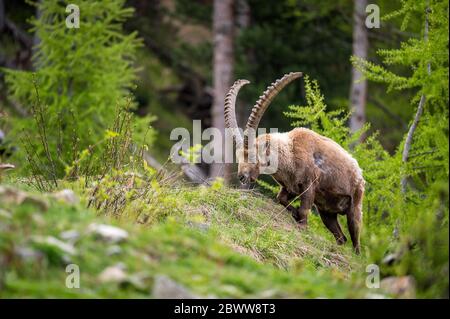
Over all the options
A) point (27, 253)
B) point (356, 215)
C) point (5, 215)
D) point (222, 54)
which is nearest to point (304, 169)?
point (356, 215)

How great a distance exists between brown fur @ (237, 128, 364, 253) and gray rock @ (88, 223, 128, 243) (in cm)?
335

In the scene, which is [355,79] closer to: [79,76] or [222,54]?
[222,54]

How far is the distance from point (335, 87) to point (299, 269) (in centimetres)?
1793

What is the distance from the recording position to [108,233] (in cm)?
614

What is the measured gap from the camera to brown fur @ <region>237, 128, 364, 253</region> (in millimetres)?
9641

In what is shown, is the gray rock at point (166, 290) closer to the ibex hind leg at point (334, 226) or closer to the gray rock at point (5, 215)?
the gray rock at point (5, 215)

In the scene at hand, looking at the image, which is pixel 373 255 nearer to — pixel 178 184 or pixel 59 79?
pixel 178 184

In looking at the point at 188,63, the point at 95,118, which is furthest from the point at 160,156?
the point at 95,118

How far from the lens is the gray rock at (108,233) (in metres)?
6.11

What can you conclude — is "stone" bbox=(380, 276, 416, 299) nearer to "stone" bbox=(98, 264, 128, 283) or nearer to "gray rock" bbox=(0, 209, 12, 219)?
"stone" bbox=(98, 264, 128, 283)

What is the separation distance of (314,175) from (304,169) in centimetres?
15

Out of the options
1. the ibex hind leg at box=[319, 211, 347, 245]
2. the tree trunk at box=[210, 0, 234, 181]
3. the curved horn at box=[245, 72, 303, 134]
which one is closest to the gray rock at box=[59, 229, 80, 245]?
the curved horn at box=[245, 72, 303, 134]

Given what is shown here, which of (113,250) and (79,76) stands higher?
(79,76)
